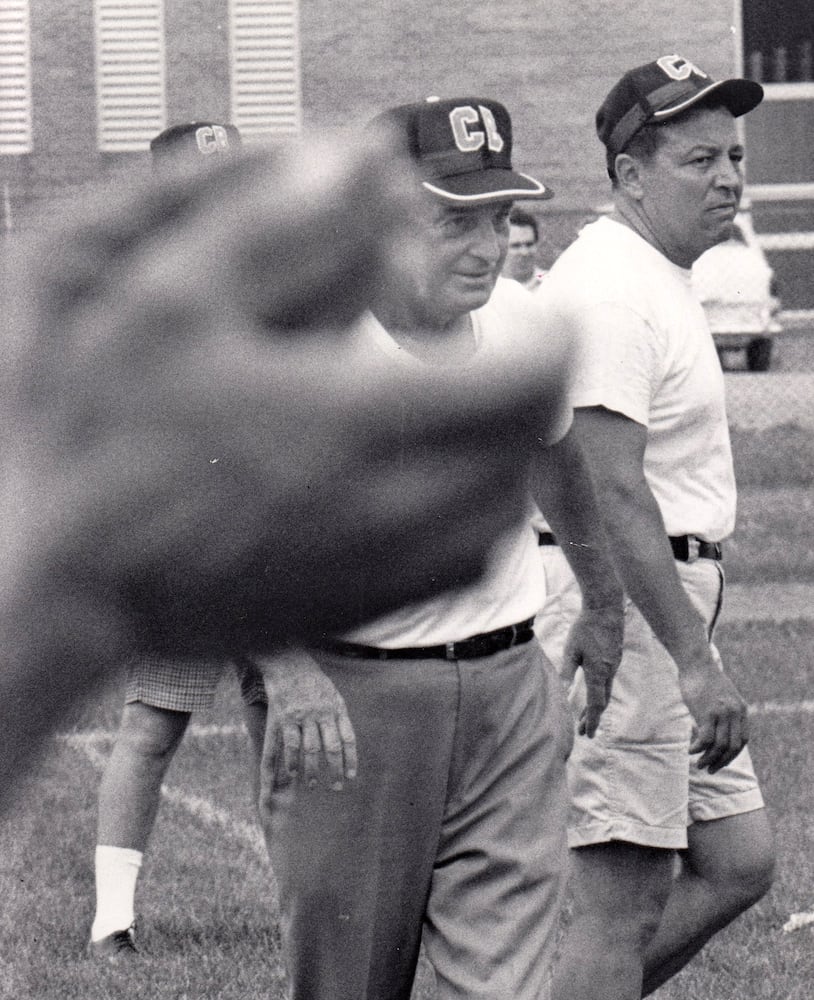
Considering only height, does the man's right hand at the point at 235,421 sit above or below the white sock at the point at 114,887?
above

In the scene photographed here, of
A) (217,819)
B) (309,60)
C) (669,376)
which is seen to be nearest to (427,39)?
(309,60)

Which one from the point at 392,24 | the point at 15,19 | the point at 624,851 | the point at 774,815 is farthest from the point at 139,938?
the point at 15,19

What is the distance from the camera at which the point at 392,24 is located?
3.13ft

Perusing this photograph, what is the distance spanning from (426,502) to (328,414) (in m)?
0.03

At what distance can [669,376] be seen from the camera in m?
3.36

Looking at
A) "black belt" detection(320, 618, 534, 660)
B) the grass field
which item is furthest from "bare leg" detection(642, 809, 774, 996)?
"black belt" detection(320, 618, 534, 660)

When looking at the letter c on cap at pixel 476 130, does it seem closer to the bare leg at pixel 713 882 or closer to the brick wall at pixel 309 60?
the brick wall at pixel 309 60

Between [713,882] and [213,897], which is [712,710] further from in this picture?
[213,897]

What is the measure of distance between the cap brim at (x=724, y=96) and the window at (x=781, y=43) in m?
15.5

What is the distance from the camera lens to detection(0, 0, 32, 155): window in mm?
440

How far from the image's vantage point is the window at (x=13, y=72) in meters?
0.44

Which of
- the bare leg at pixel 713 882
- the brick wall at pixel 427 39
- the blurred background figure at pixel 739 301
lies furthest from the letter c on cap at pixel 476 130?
the blurred background figure at pixel 739 301

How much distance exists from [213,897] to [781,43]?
15.7 metres

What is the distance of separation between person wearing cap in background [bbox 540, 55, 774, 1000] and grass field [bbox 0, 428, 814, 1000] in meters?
0.89
